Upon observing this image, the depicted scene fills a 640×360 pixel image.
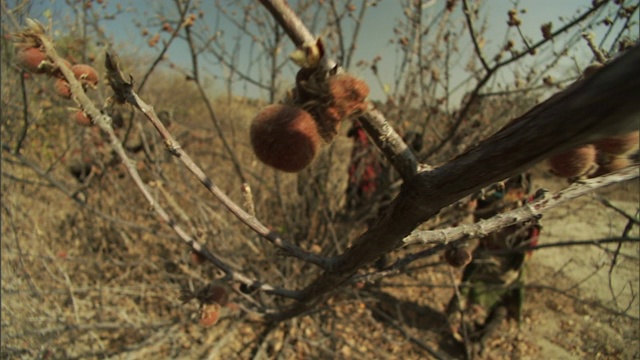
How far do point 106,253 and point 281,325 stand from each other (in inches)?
92.6

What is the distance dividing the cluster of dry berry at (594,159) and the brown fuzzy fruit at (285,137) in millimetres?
470

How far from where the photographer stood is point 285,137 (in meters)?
0.63

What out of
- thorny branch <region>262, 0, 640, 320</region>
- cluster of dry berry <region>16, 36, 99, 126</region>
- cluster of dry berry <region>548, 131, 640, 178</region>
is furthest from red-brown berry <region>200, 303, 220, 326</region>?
cluster of dry berry <region>548, 131, 640, 178</region>

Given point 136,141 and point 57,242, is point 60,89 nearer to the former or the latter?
point 136,141

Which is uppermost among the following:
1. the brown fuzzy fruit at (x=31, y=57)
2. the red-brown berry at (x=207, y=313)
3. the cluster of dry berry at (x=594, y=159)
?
the brown fuzzy fruit at (x=31, y=57)

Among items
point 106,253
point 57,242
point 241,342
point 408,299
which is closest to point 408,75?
point 408,299

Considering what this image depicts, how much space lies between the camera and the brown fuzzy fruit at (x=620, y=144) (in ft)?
2.05

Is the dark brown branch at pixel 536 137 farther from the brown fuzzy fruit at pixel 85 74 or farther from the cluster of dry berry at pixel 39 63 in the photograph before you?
the brown fuzzy fruit at pixel 85 74

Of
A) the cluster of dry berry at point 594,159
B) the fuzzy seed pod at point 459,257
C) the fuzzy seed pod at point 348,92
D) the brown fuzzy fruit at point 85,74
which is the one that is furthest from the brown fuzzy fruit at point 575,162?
the brown fuzzy fruit at point 85,74

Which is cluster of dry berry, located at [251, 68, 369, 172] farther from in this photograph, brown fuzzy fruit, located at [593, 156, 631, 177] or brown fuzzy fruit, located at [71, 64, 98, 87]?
brown fuzzy fruit, located at [71, 64, 98, 87]

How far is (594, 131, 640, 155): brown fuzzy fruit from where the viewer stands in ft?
2.05

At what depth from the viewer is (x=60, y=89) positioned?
3.80 feet

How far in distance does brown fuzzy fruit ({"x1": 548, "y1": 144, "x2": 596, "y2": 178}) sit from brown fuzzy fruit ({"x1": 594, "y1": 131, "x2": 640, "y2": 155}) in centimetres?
2

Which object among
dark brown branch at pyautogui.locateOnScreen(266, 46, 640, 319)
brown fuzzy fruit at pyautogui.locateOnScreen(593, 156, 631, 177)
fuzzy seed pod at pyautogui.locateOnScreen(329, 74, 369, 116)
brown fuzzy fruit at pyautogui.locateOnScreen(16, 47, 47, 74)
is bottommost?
brown fuzzy fruit at pyautogui.locateOnScreen(593, 156, 631, 177)
